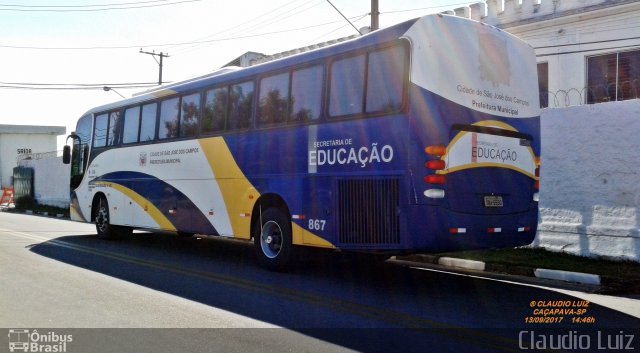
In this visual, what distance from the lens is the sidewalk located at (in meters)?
8.72

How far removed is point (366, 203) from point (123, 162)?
8147mm

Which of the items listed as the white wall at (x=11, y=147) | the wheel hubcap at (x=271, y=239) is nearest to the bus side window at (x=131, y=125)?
the wheel hubcap at (x=271, y=239)

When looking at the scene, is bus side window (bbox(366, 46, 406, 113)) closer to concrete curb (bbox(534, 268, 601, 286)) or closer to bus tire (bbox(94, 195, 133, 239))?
concrete curb (bbox(534, 268, 601, 286))

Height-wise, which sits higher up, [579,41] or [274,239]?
[579,41]

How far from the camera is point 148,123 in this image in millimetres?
13234

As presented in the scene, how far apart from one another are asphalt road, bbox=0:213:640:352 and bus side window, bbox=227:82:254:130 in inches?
99.2

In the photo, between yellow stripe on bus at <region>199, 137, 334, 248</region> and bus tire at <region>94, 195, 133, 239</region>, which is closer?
yellow stripe on bus at <region>199, 137, 334, 248</region>

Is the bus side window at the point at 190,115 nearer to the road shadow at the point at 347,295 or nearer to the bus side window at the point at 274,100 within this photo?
the bus side window at the point at 274,100

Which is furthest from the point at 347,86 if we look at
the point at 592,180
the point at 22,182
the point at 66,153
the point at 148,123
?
the point at 22,182

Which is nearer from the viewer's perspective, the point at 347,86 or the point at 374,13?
the point at 347,86

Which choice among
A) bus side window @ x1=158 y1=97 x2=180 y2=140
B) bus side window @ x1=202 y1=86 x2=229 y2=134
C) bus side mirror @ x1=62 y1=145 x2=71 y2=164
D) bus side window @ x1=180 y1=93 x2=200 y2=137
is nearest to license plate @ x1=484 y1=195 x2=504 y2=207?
bus side window @ x1=202 y1=86 x2=229 y2=134

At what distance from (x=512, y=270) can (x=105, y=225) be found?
1008 centimetres

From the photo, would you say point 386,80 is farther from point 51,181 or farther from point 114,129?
point 51,181

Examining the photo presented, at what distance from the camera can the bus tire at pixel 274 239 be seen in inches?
371
